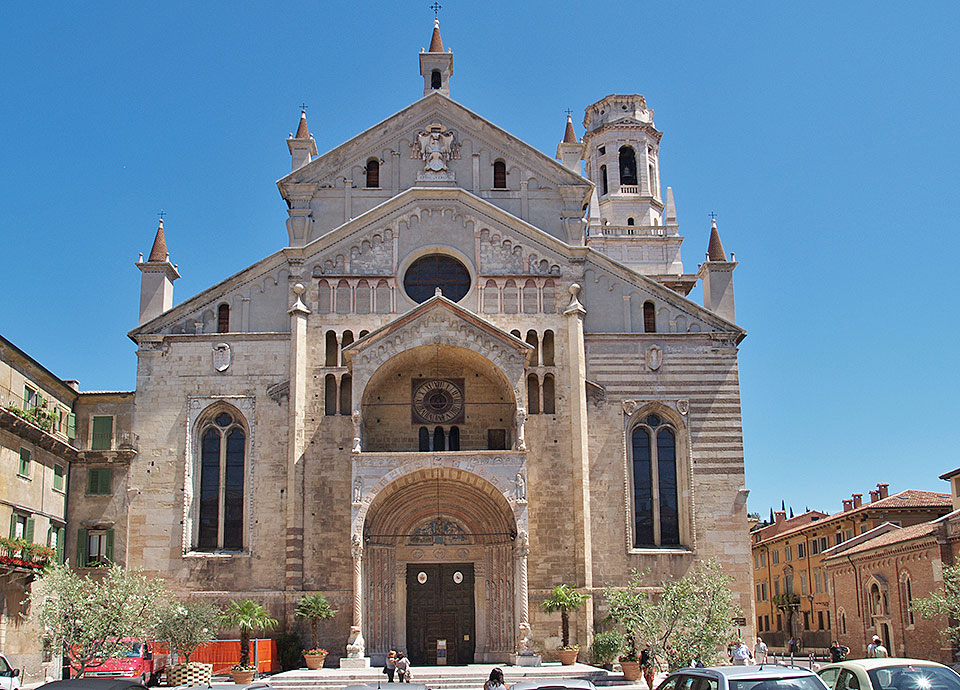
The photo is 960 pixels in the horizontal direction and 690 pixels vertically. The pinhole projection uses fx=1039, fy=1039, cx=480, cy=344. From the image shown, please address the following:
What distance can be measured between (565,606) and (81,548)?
52.6ft

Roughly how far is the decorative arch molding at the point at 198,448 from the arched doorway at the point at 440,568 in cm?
402

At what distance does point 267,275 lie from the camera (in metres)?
35.0

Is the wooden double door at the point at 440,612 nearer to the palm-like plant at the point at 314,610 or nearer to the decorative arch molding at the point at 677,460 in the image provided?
the palm-like plant at the point at 314,610

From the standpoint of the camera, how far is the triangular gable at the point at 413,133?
120ft

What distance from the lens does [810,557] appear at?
6019 cm

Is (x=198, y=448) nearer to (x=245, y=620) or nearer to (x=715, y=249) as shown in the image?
(x=245, y=620)

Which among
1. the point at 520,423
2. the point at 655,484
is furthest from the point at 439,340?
the point at 655,484

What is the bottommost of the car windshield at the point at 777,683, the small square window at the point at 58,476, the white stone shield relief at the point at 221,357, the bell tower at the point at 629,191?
the car windshield at the point at 777,683

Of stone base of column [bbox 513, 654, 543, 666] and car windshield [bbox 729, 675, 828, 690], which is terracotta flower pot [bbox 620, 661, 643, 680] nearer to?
stone base of column [bbox 513, 654, 543, 666]

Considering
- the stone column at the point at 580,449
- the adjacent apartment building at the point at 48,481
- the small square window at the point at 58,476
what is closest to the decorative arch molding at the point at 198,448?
the adjacent apartment building at the point at 48,481

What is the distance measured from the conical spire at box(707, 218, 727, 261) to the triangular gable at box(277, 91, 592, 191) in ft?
15.6

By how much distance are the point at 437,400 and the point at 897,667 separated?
876 inches

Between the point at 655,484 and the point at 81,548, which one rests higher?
the point at 655,484

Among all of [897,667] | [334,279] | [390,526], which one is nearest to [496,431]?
[390,526]
